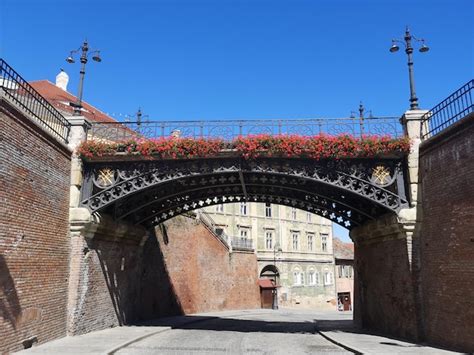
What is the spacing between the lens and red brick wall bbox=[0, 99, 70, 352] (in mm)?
10359

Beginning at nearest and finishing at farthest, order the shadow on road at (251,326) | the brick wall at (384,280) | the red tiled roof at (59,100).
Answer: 1. the brick wall at (384,280)
2. the shadow on road at (251,326)
3. the red tiled roof at (59,100)

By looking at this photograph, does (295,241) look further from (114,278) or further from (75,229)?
(75,229)

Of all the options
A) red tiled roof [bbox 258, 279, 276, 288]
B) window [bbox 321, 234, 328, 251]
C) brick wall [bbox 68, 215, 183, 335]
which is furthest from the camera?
window [bbox 321, 234, 328, 251]

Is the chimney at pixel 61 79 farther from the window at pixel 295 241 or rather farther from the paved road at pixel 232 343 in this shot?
the window at pixel 295 241

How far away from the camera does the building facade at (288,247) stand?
4672 centimetres

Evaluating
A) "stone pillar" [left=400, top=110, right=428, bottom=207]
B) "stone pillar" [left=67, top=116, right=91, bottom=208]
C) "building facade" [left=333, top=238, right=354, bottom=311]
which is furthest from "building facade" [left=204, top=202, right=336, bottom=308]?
"stone pillar" [left=400, top=110, right=428, bottom=207]

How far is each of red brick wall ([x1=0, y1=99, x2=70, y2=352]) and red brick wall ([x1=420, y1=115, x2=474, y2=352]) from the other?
11358 mm

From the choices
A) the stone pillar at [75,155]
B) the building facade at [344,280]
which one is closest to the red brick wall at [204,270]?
the stone pillar at [75,155]

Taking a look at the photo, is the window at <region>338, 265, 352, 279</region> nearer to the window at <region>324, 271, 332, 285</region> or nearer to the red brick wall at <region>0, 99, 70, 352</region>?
the window at <region>324, 271, 332, 285</region>

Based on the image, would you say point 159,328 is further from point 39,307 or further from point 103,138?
point 103,138

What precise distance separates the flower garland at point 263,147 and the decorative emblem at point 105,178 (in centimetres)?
67

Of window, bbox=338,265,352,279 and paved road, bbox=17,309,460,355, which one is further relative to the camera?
window, bbox=338,265,352,279

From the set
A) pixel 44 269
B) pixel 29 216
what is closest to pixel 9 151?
pixel 29 216

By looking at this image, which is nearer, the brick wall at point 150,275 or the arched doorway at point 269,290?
the brick wall at point 150,275
